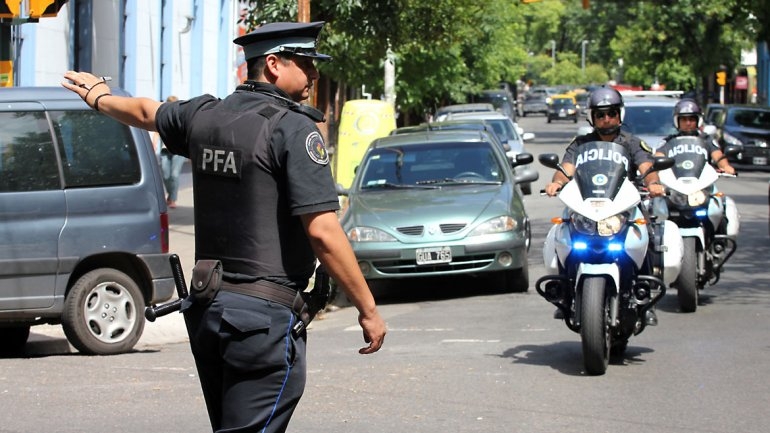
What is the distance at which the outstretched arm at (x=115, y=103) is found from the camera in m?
4.65

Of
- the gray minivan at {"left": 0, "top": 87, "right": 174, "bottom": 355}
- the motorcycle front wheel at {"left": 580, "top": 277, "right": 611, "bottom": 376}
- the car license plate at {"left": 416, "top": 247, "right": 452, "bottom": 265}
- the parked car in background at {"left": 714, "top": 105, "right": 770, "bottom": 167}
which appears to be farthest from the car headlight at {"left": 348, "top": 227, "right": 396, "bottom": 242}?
the parked car in background at {"left": 714, "top": 105, "right": 770, "bottom": 167}

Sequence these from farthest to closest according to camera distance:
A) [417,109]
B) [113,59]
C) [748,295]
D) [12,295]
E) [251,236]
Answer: [417,109]
[113,59]
[748,295]
[12,295]
[251,236]

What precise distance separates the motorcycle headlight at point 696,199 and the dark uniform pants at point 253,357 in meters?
7.82

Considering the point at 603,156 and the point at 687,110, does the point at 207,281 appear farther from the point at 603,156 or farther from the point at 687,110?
the point at 687,110

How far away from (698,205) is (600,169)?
3.25 metres

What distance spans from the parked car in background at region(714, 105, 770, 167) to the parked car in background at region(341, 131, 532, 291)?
2079 centimetres

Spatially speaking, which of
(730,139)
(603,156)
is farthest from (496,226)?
(730,139)

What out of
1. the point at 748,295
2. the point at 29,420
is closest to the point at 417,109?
the point at 748,295

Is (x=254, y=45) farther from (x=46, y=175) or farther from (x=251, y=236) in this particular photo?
(x=46, y=175)

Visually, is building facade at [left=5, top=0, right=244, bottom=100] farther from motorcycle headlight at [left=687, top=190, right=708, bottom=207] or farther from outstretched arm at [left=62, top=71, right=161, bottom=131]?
outstretched arm at [left=62, top=71, right=161, bottom=131]

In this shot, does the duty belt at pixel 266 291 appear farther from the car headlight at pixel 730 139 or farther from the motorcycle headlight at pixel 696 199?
the car headlight at pixel 730 139

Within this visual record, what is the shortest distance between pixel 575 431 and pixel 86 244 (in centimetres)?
410

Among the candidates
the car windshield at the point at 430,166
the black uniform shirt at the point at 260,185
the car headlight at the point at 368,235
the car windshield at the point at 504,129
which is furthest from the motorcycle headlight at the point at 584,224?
the car windshield at the point at 504,129

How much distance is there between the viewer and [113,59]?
2102cm
